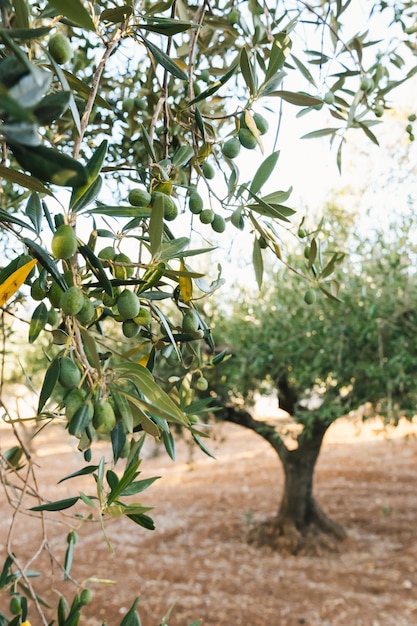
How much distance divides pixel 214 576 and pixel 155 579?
0.54 metres

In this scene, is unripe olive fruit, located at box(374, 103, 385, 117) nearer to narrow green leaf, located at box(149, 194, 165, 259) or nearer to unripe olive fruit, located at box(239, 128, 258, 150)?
unripe olive fruit, located at box(239, 128, 258, 150)

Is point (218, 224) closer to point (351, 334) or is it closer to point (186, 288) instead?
point (186, 288)

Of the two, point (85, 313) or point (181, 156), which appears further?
point (181, 156)

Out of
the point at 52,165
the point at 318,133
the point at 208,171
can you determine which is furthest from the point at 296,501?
the point at 52,165

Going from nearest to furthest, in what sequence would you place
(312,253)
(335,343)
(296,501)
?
(312,253)
(335,343)
(296,501)

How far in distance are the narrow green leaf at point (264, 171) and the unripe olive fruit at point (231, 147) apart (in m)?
0.05

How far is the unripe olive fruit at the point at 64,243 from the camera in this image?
45 cm

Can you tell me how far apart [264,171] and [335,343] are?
392cm

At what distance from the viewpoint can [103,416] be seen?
0.50 m

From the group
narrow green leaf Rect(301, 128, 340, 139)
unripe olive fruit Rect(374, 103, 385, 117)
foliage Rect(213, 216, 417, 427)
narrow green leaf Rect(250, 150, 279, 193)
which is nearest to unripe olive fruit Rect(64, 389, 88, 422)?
narrow green leaf Rect(250, 150, 279, 193)

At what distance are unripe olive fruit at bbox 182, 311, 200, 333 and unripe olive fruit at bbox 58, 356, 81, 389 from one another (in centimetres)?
19

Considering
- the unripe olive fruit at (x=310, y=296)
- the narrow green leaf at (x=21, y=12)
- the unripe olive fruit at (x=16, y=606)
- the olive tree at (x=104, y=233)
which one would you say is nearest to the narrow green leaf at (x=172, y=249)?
the olive tree at (x=104, y=233)

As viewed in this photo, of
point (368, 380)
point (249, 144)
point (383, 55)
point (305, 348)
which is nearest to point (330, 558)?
point (368, 380)

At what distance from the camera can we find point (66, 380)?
1.67ft
